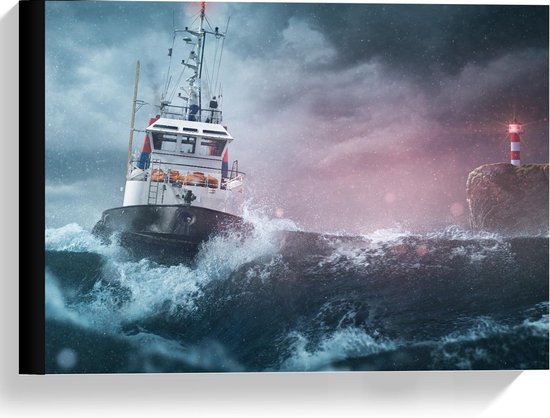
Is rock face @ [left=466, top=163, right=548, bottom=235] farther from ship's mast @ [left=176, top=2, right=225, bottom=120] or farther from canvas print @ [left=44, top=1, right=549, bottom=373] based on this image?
ship's mast @ [left=176, top=2, right=225, bottom=120]

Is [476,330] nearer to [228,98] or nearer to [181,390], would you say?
[181,390]

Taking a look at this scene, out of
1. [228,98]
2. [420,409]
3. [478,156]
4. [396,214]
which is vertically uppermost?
[228,98]

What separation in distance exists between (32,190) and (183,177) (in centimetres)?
86

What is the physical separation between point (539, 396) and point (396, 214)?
4.34 feet

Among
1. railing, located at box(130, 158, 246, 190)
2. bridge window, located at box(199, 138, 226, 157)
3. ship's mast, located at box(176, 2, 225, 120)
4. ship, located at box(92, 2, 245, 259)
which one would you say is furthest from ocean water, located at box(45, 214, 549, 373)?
ship's mast, located at box(176, 2, 225, 120)

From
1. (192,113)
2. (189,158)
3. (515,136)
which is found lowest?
(189,158)

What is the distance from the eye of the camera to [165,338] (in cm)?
397

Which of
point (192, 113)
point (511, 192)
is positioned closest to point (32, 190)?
point (192, 113)

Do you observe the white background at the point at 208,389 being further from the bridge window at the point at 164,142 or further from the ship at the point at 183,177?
the bridge window at the point at 164,142

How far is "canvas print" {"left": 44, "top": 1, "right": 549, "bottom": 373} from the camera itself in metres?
3.98

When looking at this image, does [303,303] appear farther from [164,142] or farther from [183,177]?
[164,142]

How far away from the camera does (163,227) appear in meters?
4.11

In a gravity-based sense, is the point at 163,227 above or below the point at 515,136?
below

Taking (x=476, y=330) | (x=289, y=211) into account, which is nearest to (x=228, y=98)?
(x=289, y=211)
